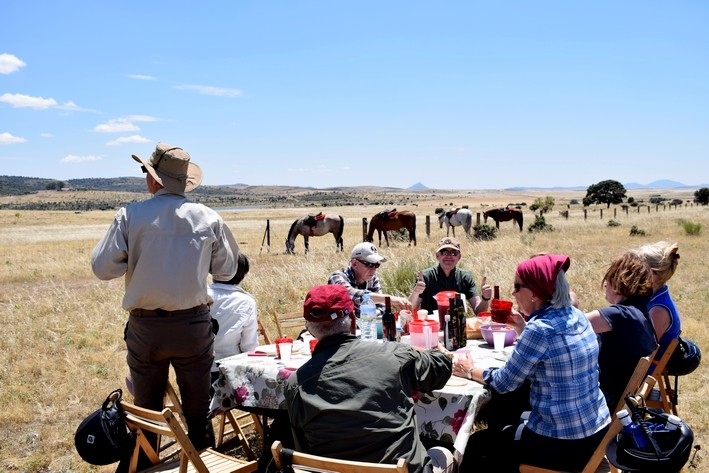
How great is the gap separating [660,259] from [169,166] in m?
3.52

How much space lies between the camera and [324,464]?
221 centimetres

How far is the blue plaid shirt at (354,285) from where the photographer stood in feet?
16.6

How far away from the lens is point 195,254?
345 cm

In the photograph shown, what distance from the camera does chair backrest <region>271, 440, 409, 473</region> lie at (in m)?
2.12

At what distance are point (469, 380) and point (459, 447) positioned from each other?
1.37 ft

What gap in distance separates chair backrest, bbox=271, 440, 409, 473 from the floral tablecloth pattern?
0.87 metres

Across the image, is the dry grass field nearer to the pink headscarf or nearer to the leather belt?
the leather belt

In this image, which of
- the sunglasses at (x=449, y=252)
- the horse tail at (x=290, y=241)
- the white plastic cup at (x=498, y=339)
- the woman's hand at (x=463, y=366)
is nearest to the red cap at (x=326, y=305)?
the woman's hand at (x=463, y=366)

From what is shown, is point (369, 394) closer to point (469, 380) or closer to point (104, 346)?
point (469, 380)

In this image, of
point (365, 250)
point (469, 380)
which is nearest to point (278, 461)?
point (469, 380)

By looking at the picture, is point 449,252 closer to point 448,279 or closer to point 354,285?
point 448,279

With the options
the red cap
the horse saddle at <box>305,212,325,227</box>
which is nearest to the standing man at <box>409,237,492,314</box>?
the red cap

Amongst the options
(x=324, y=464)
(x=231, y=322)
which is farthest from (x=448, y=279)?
(x=324, y=464)

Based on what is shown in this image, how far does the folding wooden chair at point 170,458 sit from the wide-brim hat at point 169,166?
1.31 meters
